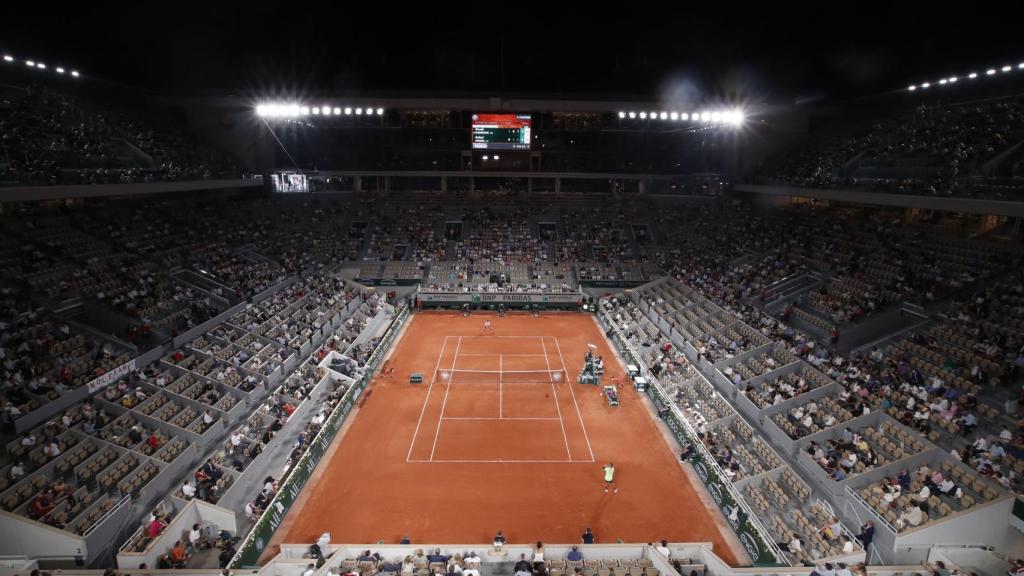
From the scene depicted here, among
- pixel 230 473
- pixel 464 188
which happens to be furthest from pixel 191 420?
pixel 464 188

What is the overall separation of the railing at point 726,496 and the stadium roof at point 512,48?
105 ft

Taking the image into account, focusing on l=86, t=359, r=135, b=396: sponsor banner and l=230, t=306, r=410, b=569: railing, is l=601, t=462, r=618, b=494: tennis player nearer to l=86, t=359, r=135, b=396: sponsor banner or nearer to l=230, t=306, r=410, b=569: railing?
l=230, t=306, r=410, b=569: railing

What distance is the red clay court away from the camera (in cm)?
1541

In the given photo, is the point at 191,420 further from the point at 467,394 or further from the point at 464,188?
the point at 464,188

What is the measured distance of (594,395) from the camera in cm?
2458

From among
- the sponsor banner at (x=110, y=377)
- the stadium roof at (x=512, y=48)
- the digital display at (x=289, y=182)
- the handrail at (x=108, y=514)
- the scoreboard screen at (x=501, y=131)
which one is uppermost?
the stadium roof at (x=512, y=48)

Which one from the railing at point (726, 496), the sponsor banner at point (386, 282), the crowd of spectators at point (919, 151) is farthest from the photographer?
the sponsor banner at point (386, 282)

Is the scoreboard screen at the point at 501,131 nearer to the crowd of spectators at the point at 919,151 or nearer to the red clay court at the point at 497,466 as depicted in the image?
the crowd of spectators at the point at 919,151

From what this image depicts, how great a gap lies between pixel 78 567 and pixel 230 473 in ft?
13.5

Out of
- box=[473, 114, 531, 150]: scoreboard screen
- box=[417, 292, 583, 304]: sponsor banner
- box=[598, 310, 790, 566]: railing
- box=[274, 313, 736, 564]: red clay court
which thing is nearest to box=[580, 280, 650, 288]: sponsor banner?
box=[417, 292, 583, 304]: sponsor banner

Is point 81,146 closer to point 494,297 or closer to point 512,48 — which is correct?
point 494,297

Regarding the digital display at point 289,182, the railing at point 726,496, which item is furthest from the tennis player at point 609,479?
the digital display at point 289,182

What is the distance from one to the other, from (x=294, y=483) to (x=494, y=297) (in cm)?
2392

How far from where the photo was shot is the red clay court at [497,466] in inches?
607
